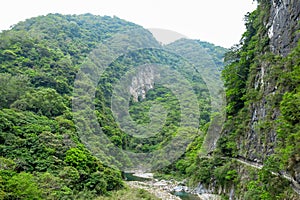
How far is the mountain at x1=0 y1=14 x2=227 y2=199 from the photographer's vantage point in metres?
16.1

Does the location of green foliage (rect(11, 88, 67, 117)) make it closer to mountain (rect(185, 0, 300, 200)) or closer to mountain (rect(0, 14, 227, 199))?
mountain (rect(0, 14, 227, 199))

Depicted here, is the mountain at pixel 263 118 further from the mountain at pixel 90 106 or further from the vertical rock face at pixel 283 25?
the mountain at pixel 90 106

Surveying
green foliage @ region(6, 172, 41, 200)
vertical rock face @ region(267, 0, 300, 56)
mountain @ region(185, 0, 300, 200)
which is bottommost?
green foliage @ region(6, 172, 41, 200)

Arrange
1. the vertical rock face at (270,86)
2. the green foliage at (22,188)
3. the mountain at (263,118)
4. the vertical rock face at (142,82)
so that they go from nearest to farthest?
1. the mountain at (263,118)
2. the green foliage at (22,188)
3. the vertical rock face at (270,86)
4. the vertical rock face at (142,82)

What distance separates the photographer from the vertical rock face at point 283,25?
12844 mm

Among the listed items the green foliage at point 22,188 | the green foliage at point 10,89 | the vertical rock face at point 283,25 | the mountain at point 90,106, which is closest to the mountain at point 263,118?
the vertical rock face at point 283,25

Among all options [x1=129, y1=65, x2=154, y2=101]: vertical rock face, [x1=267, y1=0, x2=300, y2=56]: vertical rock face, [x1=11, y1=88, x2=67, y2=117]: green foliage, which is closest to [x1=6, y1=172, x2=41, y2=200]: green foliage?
[x1=11, y1=88, x2=67, y2=117]: green foliage

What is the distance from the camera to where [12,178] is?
1255 centimetres

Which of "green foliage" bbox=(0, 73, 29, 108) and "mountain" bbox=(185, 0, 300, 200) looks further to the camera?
"green foliage" bbox=(0, 73, 29, 108)

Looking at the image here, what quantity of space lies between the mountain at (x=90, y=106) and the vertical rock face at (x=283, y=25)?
42.8 ft

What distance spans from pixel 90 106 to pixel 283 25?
78.4 feet

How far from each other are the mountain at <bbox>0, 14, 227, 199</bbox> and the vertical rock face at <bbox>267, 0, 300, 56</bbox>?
13.1 meters

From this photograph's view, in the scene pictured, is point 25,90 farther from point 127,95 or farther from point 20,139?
point 127,95

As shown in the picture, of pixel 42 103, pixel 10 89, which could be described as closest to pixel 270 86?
pixel 42 103
